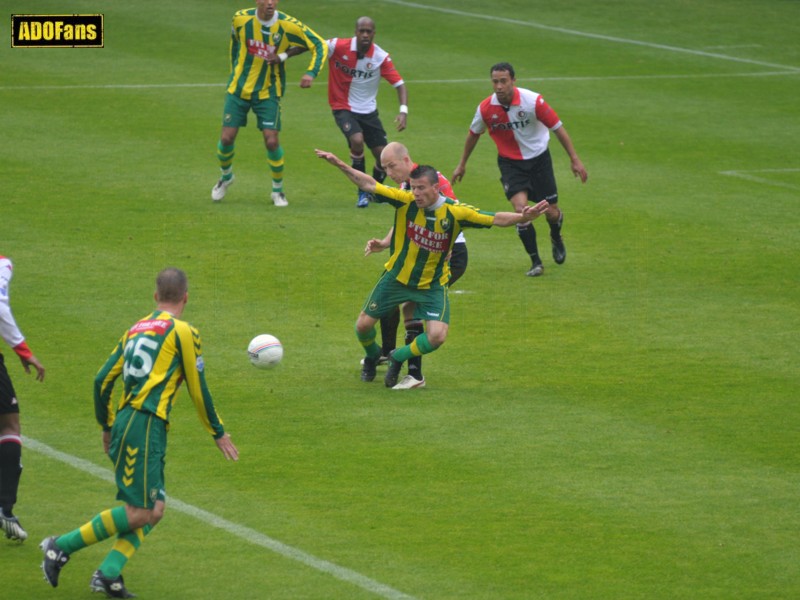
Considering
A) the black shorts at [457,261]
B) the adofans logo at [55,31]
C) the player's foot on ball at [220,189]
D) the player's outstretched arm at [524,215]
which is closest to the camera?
the player's outstretched arm at [524,215]

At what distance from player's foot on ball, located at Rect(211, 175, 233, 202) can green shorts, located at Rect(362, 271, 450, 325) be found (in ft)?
23.3

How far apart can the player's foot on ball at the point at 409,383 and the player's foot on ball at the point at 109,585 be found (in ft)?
14.4

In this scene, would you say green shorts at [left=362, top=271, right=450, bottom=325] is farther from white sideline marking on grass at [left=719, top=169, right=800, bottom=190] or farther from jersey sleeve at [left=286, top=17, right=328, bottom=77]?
white sideline marking on grass at [left=719, top=169, right=800, bottom=190]

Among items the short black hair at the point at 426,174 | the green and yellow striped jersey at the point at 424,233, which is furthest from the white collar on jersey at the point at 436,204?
the short black hair at the point at 426,174

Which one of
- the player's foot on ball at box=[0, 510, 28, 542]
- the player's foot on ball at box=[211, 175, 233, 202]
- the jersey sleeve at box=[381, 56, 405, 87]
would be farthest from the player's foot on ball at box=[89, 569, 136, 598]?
the jersey sleeve at box=[381, 56, 405, 87]

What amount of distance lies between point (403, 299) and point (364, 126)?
7.71 metres

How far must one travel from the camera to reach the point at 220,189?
61.0 feet

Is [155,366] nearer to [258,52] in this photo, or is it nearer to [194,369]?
[194,369]

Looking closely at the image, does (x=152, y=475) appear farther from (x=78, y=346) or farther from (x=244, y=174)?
(x=244, y=174)

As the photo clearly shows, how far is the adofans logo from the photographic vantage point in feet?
93.2

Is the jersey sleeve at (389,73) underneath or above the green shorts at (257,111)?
above

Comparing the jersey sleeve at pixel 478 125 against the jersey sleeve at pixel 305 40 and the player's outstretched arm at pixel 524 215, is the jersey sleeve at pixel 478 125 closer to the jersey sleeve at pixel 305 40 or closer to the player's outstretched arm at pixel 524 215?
the jersey sleeve at pixel 305 40

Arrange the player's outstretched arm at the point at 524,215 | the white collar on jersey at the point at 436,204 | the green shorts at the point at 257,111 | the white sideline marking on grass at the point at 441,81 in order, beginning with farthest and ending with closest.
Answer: the white sideline marking on grass at the point at 441,81
the green shorts at the point at 257,111
the white collar on jersey at the point at 436,204
the player's outstretched arm at the point at 524,215

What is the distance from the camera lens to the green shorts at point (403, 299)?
38.6ft
